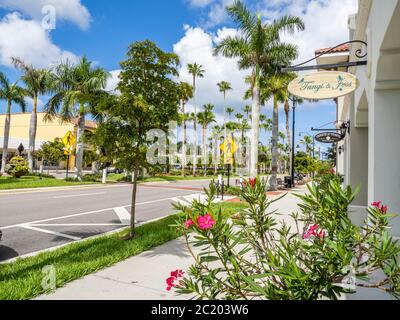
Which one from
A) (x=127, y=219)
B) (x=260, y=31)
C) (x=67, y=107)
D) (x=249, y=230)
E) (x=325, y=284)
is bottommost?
(x=127, y=219)

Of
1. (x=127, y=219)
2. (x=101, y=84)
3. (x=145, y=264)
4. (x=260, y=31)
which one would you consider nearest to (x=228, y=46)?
(x=260, y=31)

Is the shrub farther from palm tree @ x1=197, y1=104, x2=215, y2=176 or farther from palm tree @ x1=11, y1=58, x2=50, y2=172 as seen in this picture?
palm tree @ x1=197, y1=104, x2=215, y2=176

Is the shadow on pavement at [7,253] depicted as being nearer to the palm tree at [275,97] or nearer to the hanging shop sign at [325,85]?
the hanging shop sign at [325,85]

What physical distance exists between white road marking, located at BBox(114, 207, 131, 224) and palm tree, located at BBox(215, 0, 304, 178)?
29.0 feet

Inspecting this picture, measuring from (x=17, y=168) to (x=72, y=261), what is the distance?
1011 inches

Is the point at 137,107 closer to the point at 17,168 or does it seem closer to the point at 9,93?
the point at 17,168

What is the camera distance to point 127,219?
34.9 feet

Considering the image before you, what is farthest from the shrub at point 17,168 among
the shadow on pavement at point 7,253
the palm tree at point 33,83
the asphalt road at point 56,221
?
the shadow on pavement at point 7,253

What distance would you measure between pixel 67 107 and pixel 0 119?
50.2 meters

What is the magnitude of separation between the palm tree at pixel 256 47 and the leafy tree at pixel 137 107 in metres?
11.9

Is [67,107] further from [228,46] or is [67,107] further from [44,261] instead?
[44,261]

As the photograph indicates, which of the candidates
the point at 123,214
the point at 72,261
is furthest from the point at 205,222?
the point at 123,214

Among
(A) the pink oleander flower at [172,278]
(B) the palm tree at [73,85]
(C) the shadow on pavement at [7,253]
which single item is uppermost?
(B) the palm tree at [73,85]

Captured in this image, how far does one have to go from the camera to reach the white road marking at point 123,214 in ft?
34.2
